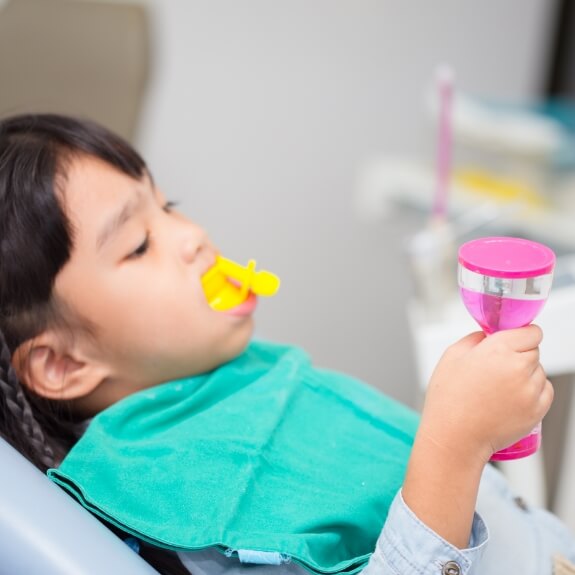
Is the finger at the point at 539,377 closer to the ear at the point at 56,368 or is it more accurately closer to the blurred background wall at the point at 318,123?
the ear at the point at 56,368

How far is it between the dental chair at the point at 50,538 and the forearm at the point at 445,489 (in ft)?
0.62

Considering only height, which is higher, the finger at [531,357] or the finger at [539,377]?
the finger at [531,357]

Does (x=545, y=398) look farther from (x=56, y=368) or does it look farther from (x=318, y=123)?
(x=318, y=123)

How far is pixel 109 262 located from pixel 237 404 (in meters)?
0.17

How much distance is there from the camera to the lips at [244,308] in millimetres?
751

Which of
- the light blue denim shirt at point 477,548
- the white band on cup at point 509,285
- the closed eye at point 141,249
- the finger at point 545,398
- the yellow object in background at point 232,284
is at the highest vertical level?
the white band on cup at point 509,285

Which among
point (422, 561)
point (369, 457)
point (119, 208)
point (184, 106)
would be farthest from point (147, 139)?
point (422, 561)

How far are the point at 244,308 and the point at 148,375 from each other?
0.11 meters

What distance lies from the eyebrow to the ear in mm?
93

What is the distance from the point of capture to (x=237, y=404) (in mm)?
732

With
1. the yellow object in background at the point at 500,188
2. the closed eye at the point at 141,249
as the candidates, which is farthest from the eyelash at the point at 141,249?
the yellow object in background at the point at 500,188

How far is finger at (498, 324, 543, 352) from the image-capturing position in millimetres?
540

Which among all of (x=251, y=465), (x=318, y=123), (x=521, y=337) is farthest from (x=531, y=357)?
(x=318, y=123)

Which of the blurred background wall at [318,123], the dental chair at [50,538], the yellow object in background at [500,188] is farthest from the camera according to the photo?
the blurred background wall at [318,123]
